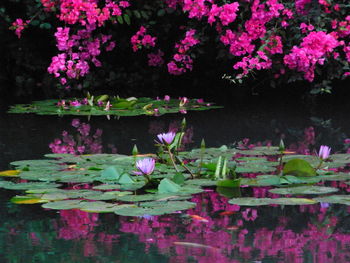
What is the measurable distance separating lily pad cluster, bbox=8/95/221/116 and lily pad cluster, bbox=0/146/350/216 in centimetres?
227

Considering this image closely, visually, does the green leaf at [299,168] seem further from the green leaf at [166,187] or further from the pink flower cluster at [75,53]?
the pink flower cluster at [75,53]

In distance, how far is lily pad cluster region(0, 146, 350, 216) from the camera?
365 centimetres

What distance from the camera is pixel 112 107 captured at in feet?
24.3

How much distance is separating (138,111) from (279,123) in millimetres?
1250

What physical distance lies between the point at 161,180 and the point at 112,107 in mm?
3544

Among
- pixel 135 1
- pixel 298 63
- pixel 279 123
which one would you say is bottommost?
pixel 279 123

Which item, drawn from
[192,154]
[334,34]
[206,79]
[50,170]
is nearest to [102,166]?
[50,170]

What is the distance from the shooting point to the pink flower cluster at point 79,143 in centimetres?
529

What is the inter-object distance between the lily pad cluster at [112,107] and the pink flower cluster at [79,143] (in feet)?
2.80

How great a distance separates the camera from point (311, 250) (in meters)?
2.97

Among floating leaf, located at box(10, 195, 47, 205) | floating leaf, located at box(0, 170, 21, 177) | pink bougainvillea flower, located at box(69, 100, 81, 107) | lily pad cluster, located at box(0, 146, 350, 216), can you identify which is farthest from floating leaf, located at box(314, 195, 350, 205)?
pink bougainvillea flower, located at box(69, 100, 81, 107)

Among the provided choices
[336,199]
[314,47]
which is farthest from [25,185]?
[314,47]

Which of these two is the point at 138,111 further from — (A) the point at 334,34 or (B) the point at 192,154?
(B) the point at 192,154

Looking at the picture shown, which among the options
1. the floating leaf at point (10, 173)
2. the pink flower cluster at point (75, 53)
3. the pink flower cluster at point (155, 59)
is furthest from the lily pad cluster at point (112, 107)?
the floating leaf at point (10, 173)
